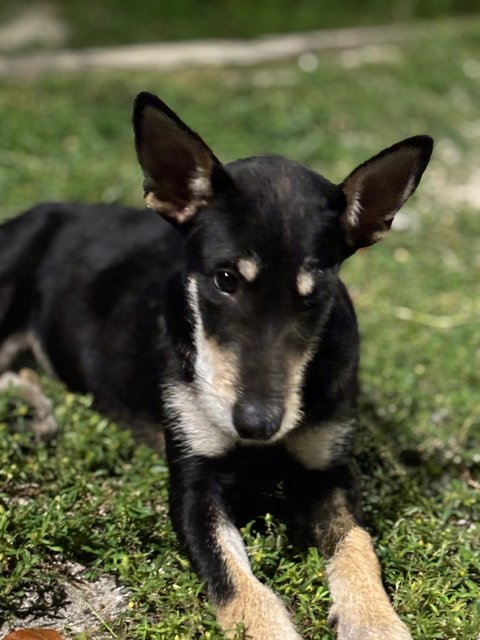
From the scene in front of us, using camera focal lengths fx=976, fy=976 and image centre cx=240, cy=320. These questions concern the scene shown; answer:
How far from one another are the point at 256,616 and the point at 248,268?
1169 millimetres

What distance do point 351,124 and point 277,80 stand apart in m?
1.51

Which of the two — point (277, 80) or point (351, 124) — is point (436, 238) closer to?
point (351, 124)

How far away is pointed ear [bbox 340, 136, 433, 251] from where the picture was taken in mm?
3572

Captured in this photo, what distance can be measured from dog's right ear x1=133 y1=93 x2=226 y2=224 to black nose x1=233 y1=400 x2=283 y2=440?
870 millimetres

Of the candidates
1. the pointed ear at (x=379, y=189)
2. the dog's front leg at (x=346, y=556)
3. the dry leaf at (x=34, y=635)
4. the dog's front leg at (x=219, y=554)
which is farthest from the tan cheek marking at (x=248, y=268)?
the dry leaf at (x=34, y=635)

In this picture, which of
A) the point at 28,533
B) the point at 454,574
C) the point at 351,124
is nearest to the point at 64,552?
the point at 28,533

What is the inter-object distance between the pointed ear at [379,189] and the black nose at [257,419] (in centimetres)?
85

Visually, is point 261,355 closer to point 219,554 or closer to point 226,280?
point 226,280

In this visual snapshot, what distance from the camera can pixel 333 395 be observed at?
12.8 feet

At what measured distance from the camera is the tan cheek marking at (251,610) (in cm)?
320

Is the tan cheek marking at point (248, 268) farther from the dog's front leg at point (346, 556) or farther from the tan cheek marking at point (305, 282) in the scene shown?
the dog's front leg at point (346, 556)

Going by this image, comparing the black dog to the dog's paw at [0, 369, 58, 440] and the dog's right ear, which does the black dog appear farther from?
the dog's paw at [0, 369, 58, 440]

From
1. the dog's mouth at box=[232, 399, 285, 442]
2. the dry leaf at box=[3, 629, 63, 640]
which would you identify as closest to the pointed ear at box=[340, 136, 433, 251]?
the dog's mouth at box=[232, 399, 285, 442]

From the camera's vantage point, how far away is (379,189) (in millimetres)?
3678
